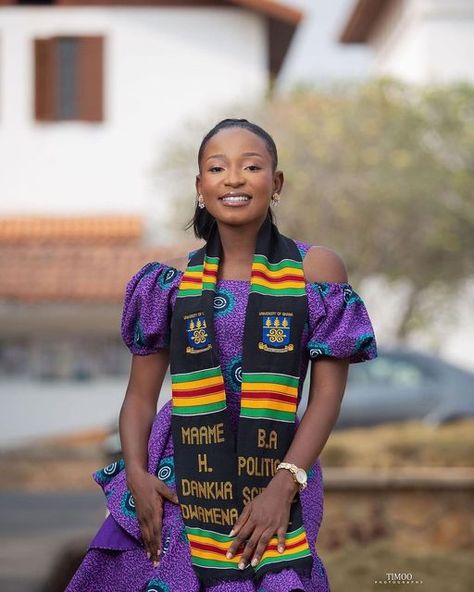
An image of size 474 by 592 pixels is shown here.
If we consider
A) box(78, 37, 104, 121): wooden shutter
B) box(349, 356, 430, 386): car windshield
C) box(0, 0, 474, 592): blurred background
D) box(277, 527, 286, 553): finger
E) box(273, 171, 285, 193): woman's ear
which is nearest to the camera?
box(277, 527, 286, 553): finger

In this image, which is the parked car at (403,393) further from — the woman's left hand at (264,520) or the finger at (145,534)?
the woman's left hand at (264,520)

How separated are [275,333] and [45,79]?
21353 millimetres

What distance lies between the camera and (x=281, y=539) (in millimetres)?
3842

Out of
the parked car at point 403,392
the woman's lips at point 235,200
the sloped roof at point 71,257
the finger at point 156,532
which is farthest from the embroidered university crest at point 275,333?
the sloped roof at point 71,257

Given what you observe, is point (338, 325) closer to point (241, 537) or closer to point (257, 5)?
point (241, 537)

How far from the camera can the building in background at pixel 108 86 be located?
24281mm

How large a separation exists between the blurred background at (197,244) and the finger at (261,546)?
13.4 ft

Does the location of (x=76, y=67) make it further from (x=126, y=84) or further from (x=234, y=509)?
(x=234, y=509)

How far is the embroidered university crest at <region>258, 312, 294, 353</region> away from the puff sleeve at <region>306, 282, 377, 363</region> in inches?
2.9

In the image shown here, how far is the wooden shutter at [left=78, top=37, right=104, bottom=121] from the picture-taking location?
24.5 meters

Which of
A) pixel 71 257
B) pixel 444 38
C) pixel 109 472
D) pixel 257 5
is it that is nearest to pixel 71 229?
pixel 71 257

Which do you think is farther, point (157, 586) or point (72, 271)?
point (72, 271)

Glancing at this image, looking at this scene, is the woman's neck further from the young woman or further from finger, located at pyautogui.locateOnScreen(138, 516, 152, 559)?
finger, located at pyautogui.locateOnScreen(138, 516, 152, 559)

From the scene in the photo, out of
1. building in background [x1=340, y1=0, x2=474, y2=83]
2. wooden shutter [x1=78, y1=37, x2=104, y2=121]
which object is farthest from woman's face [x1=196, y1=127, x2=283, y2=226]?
wooden shutter [x1=78, y1=37, x2=104, y2=121]
